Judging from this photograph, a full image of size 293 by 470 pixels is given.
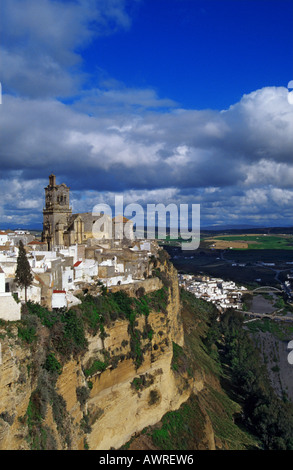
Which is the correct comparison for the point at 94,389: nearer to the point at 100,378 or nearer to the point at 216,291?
the point at 100,378

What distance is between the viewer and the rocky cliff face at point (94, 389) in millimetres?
9273

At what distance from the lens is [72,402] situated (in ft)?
40.9

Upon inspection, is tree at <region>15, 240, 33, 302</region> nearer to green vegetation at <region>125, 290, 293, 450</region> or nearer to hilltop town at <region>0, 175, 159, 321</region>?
hilltop town at <region>0, 175, 159, 321</region>

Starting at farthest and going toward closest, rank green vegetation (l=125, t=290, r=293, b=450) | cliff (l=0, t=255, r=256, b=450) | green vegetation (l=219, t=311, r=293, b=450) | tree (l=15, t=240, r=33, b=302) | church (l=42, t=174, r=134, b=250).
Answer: church (l=42, t=174, r=134, b=250), green vegetation (l=219, t=311, r=293, b=450), green vegetation (l=125, t=290, r=293, b=450), tree (l=15, t=240, r=33, b=302), cliff (l=0, t=255, r=256, b=450)

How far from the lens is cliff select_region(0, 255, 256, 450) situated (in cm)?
959

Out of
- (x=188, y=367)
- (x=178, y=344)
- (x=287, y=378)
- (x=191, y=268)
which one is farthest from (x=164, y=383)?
(x=191, y=268)

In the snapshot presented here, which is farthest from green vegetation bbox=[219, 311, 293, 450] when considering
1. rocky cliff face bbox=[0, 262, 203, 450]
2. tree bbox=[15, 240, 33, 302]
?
tree bbox=[15, 240, 33, 302]

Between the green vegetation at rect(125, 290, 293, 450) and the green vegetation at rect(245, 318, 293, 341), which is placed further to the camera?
the green vegetation at rect(245, 318, 293, 341)

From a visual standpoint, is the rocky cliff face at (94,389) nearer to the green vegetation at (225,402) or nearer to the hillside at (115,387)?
the hillside at (115,387)

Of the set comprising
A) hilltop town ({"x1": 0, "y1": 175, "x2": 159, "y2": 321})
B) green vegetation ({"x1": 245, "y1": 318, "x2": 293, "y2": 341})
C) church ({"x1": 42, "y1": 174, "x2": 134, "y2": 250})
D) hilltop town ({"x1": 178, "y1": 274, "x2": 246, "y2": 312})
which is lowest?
green vegetation ({"x1": 245, "y1": 318, "x2": 293, "y2": 341})

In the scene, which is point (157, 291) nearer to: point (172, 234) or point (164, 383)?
point (164, 383)

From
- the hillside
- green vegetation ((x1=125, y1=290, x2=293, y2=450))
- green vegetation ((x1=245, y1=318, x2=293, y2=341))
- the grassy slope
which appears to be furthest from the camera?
green vegetation ((x1=245, y1=318, x2=293, y2=341))

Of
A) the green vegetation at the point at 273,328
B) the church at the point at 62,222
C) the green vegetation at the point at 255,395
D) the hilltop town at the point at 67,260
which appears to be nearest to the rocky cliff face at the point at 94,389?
the hilltop town at the point at 67,260

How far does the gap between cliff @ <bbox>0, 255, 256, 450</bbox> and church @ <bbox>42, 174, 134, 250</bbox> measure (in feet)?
19.3
